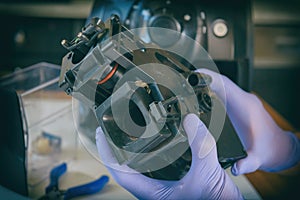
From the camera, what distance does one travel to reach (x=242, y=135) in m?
0.56

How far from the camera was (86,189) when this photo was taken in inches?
19.4

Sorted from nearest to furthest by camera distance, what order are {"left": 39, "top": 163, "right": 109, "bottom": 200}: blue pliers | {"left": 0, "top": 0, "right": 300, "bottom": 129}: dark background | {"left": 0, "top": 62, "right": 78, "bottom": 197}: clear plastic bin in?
1. {"left": 39, "top": 163, "right": 109, "bottom": 200}: blue pliers
2. {"left": 0, "top": 62, "right": 78, "bottom": 197}: clear plastic bin
3. {"left": 0, "top": 0, "right": 300, "bottom": 129}: dark background

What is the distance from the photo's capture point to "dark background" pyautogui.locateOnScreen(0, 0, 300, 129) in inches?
30.5

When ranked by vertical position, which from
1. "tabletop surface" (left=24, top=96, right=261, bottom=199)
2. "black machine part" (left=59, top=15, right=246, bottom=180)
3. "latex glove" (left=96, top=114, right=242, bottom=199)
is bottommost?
"tabletop surface" (left=24, top=96, right=261, bottom=199)

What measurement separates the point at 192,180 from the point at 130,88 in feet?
0.44

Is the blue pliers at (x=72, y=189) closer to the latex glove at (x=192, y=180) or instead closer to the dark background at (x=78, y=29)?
the latex glove at (x=192, y=180)

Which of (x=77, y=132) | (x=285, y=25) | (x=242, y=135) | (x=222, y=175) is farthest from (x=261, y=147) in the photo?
(x=285, y=25)

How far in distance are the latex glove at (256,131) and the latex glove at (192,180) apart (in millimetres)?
105

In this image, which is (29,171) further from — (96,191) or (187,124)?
(187,124)

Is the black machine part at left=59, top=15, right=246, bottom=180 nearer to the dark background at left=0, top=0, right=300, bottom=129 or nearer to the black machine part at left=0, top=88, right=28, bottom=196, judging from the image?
the black machine part at left=0, top=88, right=28, bottom=196

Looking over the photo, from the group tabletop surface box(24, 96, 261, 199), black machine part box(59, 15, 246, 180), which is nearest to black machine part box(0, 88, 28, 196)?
tabletop surface box(24, 96, 261, 199)

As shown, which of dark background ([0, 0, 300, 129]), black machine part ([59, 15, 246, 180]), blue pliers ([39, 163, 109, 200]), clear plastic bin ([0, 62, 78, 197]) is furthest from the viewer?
dark background ([0, 0, 300, 129])

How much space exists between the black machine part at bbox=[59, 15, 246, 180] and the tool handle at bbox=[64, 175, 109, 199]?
123 mm

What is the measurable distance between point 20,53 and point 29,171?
1.15 ft
